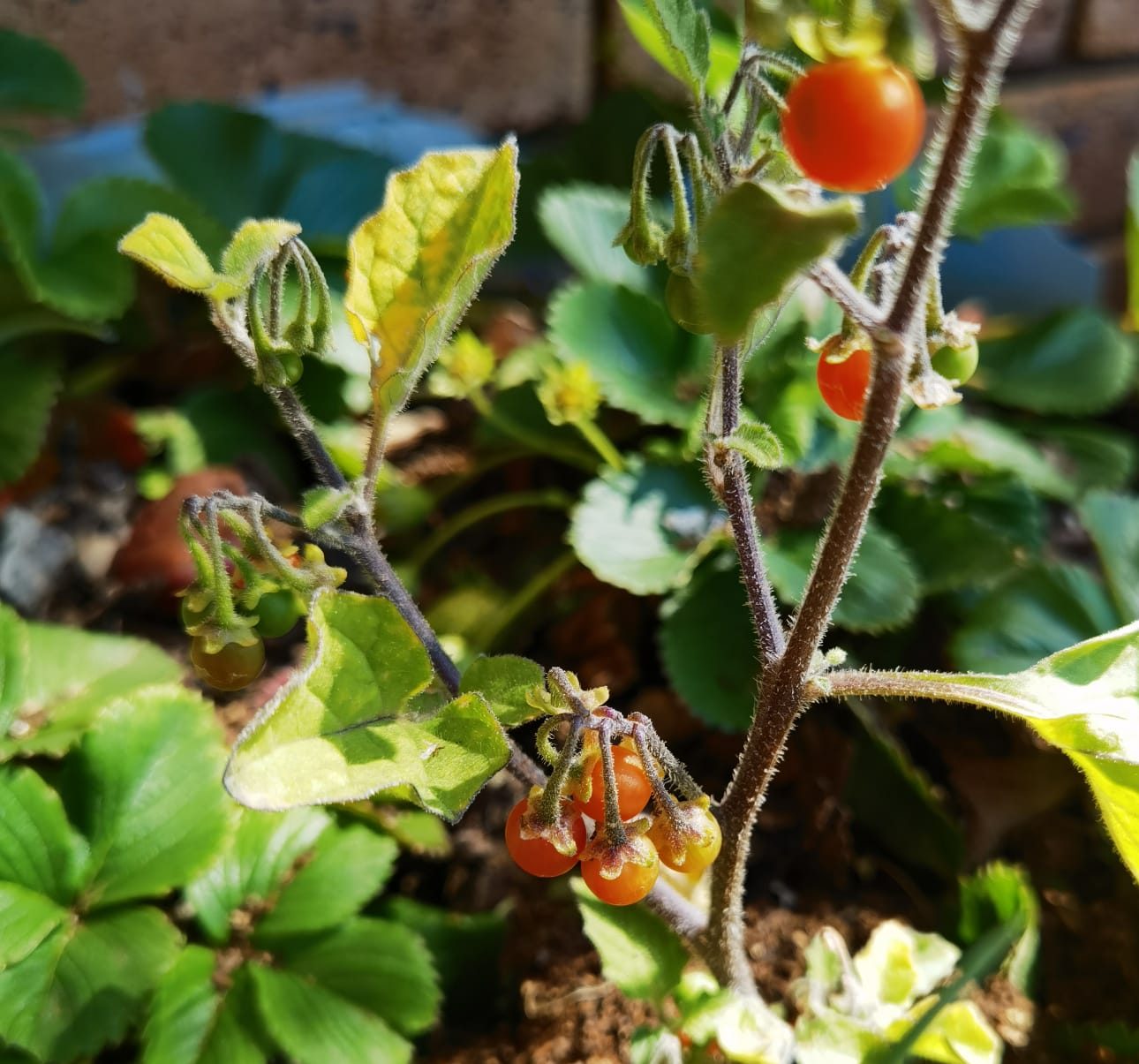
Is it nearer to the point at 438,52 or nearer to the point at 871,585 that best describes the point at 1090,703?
the point at 871,585

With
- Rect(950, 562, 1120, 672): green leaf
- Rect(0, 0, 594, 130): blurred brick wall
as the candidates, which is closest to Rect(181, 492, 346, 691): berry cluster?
Rect(950, 562, 1120, 672): green leaf

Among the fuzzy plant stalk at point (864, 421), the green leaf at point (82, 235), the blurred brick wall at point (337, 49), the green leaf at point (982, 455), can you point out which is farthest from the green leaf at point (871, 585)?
the blurred brick wall at point (337, 49)

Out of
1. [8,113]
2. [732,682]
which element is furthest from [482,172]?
[8,113]

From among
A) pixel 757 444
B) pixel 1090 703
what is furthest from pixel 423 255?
pixel 1090 703

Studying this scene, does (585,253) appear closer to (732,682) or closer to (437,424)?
(437,424)

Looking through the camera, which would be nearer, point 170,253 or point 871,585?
point 170,253

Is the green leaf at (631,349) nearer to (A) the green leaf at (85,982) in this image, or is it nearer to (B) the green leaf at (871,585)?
(B) the green leaf at (871,585)
